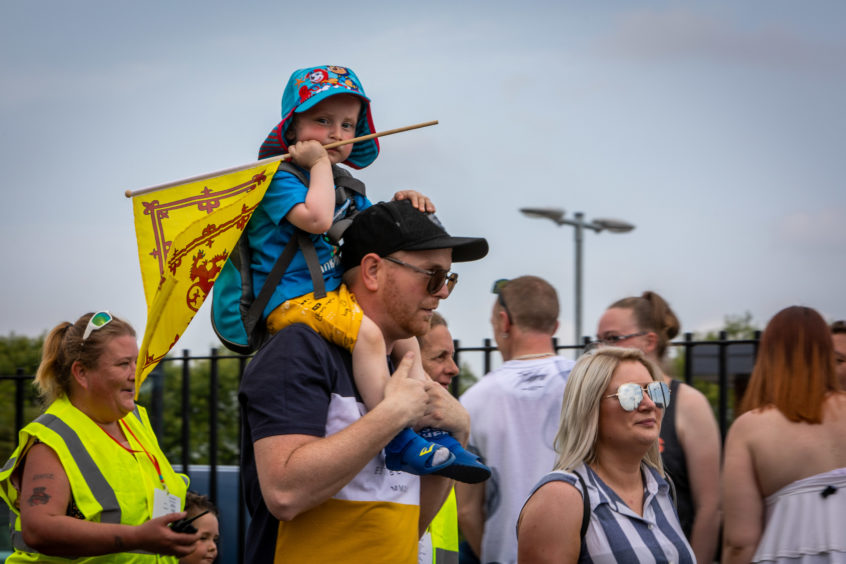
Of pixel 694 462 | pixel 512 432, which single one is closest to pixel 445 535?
pixel 512 432

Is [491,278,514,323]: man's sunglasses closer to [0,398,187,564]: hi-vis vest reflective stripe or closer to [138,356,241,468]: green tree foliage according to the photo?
[0,398,187,564]: hi-vis vest reflective stripe

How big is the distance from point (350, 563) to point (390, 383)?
1.63ft

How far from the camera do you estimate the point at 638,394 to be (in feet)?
11.4

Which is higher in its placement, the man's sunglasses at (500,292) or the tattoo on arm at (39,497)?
the man's sunglasses at (500,292)

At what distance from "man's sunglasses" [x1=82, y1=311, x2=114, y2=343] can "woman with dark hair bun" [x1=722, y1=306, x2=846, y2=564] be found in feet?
8.59

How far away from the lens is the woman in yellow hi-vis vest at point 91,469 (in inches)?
136

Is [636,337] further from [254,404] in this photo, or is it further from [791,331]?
[254,404]

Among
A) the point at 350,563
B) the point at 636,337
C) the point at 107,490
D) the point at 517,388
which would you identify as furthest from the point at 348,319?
the point at 636,337

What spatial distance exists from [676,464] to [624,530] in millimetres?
1217

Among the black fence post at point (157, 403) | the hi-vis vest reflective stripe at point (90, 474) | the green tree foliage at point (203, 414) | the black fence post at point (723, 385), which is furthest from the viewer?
the green tree foliage at point (203, 414)

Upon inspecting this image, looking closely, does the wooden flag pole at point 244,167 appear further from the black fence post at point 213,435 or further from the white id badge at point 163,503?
the black fence post at point 213,435

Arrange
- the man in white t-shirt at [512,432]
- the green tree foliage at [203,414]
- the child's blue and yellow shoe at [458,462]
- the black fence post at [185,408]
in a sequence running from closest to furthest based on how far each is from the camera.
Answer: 1. the child's blue and yellow shoe at [458,462]
2. the man in white t-shirt at [512,432]
3. the black fence post at [185,408]
4. the green tree foliage at [203,414]

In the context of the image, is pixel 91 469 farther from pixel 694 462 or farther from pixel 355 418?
pixel 694 462

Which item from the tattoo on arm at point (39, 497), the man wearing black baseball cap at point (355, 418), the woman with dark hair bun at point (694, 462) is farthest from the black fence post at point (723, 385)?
the tattoo on arm at point (39, 497)
